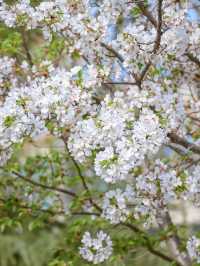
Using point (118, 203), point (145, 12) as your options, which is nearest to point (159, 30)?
point (145, 12)

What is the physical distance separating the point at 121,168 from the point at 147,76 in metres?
1.01

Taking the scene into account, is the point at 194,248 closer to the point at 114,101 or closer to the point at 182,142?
the point at 182,142

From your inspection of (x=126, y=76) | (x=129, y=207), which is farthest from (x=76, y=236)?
(x=126, y=76)

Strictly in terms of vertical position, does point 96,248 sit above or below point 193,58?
below

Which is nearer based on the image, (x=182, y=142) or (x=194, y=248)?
(x=182, y=142)

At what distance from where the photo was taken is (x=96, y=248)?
13.0ft

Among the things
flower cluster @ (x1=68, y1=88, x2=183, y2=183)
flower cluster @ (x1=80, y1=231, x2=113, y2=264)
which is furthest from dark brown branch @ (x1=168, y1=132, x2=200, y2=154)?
flower cluster @ (x1=80, y1=231, x2=113, y2=264)

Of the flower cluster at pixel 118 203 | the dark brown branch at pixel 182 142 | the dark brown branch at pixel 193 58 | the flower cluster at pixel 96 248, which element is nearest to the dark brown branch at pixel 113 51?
the dark brown branch at pixel 193 58

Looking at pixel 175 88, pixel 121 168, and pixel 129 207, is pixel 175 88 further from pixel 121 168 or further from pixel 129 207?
pixel 121 168

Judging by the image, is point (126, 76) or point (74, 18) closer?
point (74, 18)

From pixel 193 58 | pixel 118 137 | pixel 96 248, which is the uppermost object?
pixel 193 58

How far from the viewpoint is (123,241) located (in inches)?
175

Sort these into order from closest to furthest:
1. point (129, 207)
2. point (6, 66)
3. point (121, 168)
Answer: point (121, 168)
point (129, 207)
point (6, 66)

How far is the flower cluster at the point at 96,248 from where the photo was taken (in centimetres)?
397
